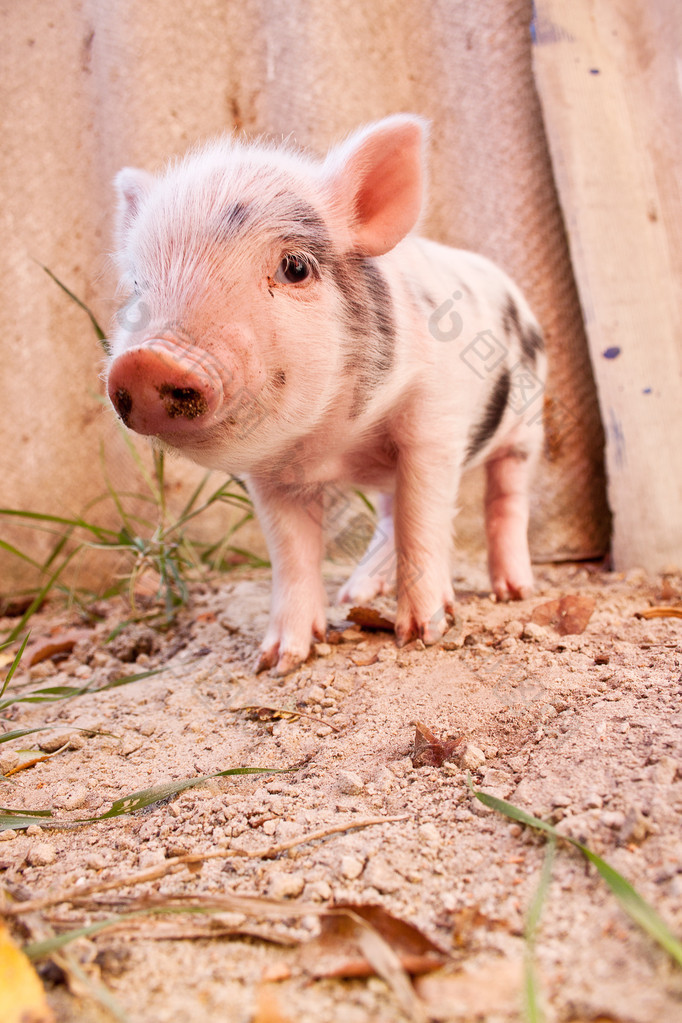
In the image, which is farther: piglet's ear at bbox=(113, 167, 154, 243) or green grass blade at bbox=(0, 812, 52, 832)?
piglet's ear at bbox=(113, 167, 154, 243)

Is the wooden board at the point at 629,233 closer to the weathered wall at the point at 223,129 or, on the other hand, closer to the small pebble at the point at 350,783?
the weathered wall at the point at 223,129

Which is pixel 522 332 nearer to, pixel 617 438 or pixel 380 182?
pixel 617 438

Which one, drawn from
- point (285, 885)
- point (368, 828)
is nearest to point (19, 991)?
point (285, 885)

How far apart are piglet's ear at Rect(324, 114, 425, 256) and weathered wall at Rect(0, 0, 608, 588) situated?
6.64 ft

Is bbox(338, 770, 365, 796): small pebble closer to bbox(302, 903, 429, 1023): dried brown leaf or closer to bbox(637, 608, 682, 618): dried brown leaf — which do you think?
bbox(302, 903, 429, 1023): dried brown leaf

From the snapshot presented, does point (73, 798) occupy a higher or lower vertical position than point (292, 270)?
lower

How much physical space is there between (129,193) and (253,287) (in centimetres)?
80

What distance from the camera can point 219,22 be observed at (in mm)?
3809

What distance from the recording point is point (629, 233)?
3576 mm

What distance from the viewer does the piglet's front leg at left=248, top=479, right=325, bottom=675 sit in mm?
2275

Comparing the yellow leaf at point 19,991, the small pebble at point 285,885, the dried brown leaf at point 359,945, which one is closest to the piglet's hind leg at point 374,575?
the small pebble at point 285,885

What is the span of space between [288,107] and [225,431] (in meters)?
2.82

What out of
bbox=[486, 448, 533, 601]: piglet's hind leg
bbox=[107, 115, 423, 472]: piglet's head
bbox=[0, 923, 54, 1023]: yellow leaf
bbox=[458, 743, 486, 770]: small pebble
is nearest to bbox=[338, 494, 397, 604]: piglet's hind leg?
bbox=[486, 448, 533, 601]: piglet's hind leg

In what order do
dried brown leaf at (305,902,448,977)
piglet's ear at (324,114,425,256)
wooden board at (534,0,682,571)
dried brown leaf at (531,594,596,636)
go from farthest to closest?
wooden board at (534,0,682,571), dried brown leaf at (531,594,596,636), piglet's ear at (324,114,425,256), dried brown leaf at (305,902,448,977)
